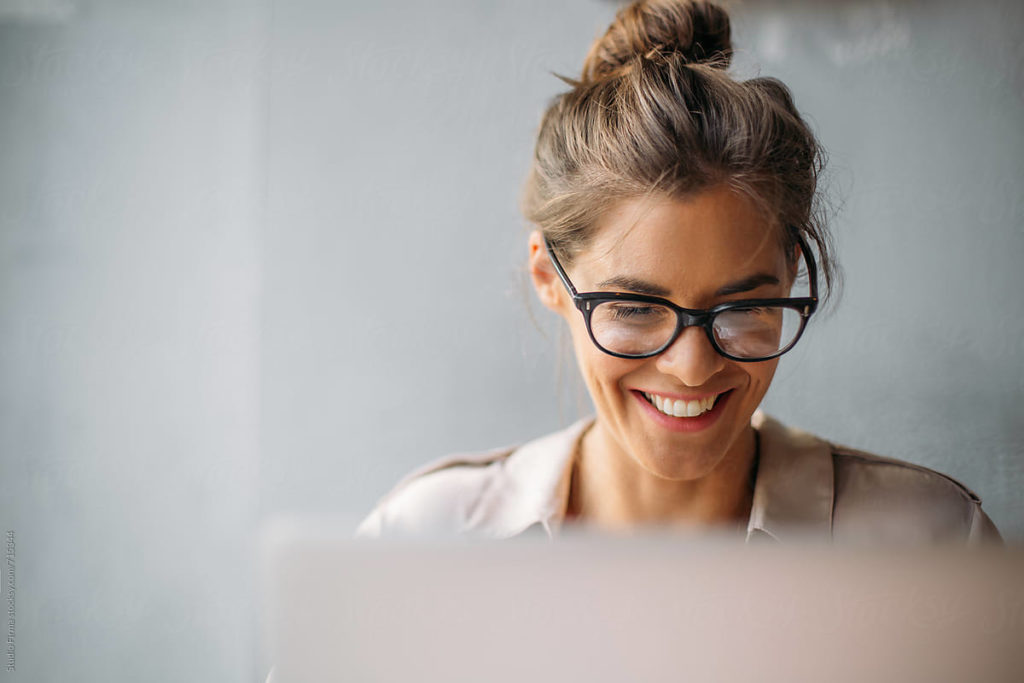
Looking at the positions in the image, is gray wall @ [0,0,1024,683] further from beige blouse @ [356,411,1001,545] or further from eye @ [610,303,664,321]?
eye @ [610,303,664,321]

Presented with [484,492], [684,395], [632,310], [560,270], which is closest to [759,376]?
[684,395]

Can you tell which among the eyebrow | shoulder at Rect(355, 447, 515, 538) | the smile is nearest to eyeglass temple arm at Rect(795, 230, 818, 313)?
the eyebrow

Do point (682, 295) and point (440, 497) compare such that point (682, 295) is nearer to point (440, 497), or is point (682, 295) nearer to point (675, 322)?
point (675, 322)

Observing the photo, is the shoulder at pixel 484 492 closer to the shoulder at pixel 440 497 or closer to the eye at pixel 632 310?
the shoulder at pixel 440 497

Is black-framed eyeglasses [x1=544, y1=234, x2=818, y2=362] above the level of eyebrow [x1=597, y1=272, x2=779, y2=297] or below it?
below

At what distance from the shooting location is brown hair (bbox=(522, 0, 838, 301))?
1212 millimetres

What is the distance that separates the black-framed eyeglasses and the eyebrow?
0.5 inches

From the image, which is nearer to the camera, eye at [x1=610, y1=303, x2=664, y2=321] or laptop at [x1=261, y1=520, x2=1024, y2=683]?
laptop at [x1=261, y1=520, x2=1024, y2=683]

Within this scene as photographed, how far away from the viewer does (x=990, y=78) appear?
1479mm

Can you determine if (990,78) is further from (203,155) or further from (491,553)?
(203,155)

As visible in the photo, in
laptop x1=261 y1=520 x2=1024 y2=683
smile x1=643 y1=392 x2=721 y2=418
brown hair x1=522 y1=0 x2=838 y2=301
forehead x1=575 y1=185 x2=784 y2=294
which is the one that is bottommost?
laptop x1=261 y1=520 x2=1024 y2=683

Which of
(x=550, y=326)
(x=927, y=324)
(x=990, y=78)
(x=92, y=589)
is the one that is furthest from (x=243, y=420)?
(x=990, y=78)

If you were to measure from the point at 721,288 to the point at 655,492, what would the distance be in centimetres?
39

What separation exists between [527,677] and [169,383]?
125 cm
